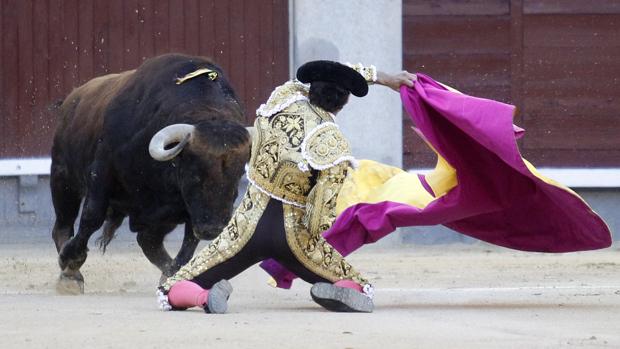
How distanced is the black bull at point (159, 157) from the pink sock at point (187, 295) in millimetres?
1135

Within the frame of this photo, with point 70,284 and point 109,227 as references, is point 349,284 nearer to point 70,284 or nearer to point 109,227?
point 70,284

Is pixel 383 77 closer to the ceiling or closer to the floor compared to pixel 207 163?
closer to the ceiling

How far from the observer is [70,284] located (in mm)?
7457

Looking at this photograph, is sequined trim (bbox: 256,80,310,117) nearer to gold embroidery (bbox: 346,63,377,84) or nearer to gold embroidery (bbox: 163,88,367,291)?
gold embroidery (bbox: 163,88,367,291)

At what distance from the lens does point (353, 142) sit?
10.8 m

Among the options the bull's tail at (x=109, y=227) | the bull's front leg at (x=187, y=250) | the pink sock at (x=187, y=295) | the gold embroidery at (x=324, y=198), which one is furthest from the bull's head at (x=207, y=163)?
the gold embroidery at (x=324, y=198)

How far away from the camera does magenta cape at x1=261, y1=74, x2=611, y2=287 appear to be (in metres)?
A: 6.01

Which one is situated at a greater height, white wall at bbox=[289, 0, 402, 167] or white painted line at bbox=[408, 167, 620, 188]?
white wall at bbox=[289, 0, 402, 167]

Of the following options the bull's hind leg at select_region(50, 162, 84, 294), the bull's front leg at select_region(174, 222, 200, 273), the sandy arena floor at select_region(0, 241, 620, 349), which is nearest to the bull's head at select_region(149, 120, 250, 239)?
the bull's front leg at select_region(174, 222, 200, 273)

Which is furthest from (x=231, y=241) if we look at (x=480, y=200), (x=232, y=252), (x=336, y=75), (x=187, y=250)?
(x=187, y=250)

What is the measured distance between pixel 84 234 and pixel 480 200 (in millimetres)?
2240

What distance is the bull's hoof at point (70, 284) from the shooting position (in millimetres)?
7410

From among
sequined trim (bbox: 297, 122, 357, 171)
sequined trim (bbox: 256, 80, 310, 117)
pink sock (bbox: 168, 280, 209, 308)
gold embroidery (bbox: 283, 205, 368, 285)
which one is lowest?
pink sock (bbox: 168, 280, 209, 308)

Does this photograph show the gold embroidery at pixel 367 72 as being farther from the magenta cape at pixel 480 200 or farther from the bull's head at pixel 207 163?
the bull's head at pixel 207 163
